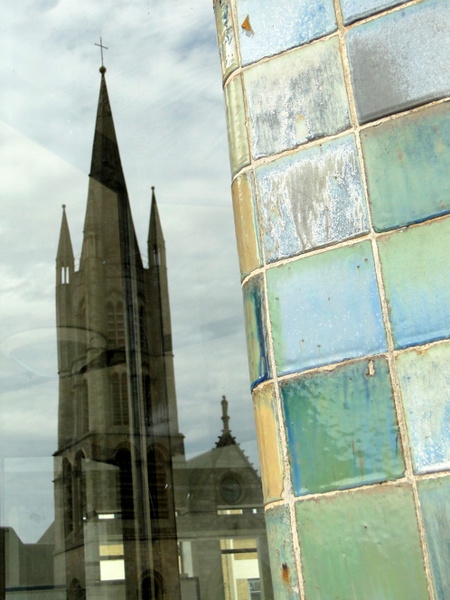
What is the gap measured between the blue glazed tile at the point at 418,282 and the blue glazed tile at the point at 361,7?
259mm

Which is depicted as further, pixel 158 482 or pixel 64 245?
pixel 158 482

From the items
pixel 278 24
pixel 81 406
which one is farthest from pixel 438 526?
pixel 81 406

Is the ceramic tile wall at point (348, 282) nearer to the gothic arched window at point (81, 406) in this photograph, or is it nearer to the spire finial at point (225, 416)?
the spire finial at point (225, 416)

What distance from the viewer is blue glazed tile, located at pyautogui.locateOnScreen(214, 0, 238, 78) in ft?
3.14

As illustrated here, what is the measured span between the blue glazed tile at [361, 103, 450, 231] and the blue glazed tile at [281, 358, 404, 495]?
16 cm

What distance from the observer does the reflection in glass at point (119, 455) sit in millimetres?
8609

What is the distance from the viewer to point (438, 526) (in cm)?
71

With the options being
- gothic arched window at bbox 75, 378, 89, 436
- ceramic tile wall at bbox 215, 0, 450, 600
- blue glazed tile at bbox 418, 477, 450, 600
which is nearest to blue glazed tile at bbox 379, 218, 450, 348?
ceramic tile wall at bbox 215, 0, 450, 600

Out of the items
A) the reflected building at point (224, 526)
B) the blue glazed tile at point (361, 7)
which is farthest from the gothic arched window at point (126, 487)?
the blue glazed tile at point (361, 7)

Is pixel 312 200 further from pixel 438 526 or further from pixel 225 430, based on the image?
pixel 225 430

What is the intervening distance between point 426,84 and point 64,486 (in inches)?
530

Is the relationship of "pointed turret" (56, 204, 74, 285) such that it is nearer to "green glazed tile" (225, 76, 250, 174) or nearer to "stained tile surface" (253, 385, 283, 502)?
"green glazed tile" (225, 76, 250, 174)

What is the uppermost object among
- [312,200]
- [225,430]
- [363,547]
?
[225,430]

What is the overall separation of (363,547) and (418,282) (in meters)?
0.26
